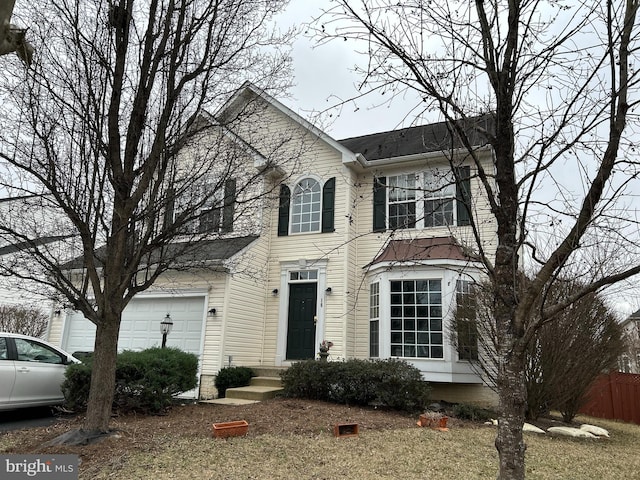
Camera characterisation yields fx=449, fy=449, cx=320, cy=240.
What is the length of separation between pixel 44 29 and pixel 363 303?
8682 millimetres

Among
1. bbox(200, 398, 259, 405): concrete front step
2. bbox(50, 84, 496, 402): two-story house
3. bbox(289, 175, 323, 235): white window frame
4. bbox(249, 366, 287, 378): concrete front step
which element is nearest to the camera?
bbox(200, 398, 259, 405): concrete front step

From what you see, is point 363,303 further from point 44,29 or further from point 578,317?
point 44,29

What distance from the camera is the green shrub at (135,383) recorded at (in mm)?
7547

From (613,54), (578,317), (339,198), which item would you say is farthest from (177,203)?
(578,317)

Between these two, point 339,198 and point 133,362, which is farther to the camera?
point 339,198

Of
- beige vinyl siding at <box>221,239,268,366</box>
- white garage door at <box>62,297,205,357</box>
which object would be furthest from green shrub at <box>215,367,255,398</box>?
white garage door at <box>62,297,205,357</box>

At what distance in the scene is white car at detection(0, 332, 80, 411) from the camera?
7.35 meters

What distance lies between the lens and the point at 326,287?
1153 centimetres

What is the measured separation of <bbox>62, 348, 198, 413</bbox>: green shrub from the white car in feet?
1.87

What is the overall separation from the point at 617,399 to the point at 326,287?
8163mm

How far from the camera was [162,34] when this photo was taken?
241 inches

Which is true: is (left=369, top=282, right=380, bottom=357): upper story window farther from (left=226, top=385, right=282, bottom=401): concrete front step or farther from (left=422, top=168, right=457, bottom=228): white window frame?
(left=226, top=385, right=282, bottom=401): concrete front step

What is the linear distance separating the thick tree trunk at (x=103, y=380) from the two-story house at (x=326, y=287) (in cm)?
371

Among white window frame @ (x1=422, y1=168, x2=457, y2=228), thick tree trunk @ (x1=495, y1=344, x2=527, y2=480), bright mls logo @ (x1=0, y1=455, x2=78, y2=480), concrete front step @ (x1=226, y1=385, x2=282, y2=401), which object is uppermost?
white window frame @ (x1=422, y1=168, x2=457, y2=228)
